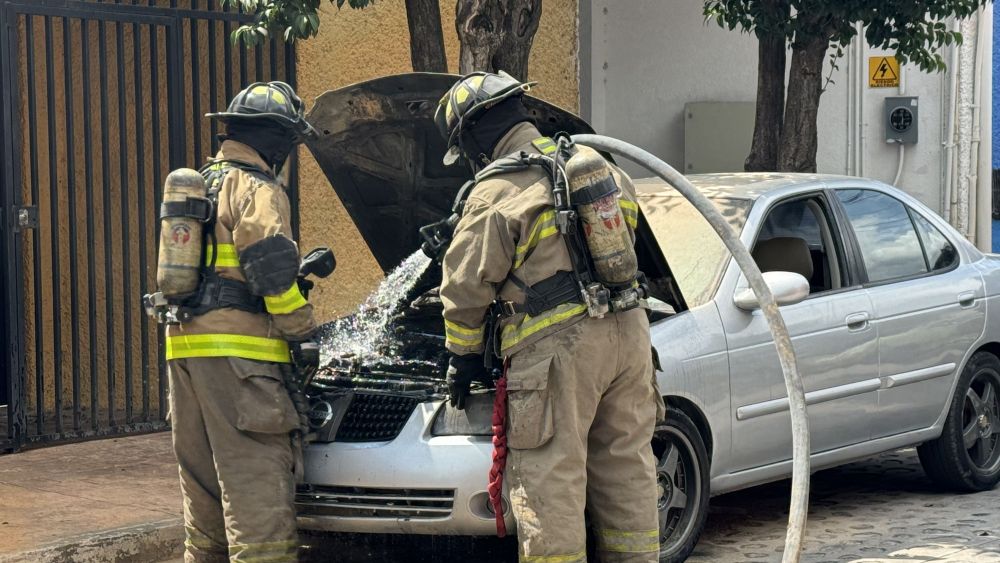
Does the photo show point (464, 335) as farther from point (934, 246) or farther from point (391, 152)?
point (934, 246)

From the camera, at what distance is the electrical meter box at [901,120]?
12578 millimetres

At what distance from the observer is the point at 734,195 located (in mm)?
6492

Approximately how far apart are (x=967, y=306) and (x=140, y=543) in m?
4.08

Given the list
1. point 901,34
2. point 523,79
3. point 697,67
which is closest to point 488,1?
point 523,79

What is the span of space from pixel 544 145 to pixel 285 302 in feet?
3.45

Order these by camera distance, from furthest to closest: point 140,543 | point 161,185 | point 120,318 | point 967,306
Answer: point 120,318
point 161,185
point 967,306
point 140,543

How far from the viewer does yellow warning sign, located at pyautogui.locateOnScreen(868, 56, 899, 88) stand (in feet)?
41.2

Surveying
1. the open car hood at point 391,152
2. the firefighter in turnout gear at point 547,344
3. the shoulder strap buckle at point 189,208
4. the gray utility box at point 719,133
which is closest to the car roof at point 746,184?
the open car hood at point 391,152

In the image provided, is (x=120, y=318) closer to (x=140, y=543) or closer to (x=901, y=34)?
(x=140, y=543)

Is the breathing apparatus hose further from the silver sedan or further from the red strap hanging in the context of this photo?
the red strap hanging

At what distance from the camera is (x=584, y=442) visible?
15.7ft

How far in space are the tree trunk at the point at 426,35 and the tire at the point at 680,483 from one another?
3.16 m

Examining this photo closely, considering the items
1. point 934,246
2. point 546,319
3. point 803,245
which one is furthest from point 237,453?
point 934,246

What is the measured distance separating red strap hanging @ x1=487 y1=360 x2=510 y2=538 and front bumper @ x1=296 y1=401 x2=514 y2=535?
91 millimetres
